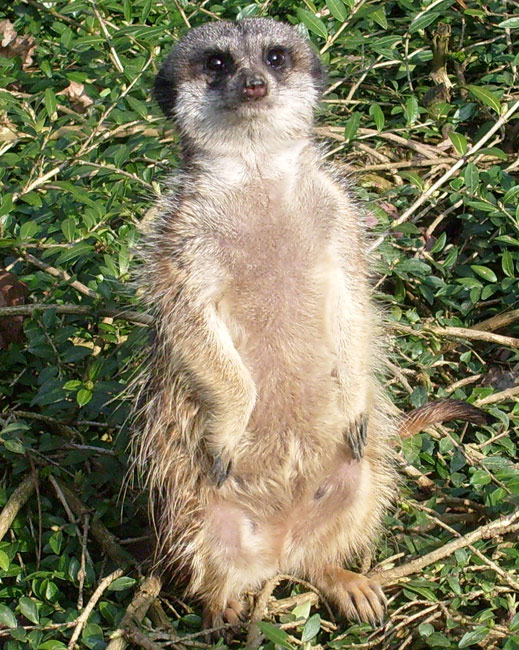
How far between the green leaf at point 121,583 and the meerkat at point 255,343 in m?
0.15

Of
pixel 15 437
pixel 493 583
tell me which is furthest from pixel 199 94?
pixel 493 583

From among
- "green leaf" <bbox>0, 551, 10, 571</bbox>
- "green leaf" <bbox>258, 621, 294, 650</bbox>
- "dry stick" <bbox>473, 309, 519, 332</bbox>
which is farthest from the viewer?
"dry stick" <bbox>473, 309, 519, 332</bbox>

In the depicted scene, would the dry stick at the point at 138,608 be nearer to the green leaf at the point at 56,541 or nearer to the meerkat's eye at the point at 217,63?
the green leaf at the point at 56,541

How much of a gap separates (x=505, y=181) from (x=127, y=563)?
2.05 m

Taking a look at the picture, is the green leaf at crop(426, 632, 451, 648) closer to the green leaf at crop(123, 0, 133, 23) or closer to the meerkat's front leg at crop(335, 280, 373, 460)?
the meerkat's front leg at crop(335, 280, 373, 460)

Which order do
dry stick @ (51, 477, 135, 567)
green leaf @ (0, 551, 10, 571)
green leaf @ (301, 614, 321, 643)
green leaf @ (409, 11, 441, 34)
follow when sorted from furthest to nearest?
green leaf @ (409, 11, 441, 34) → dry stick @ (51, 477, 135, 567) → green leaf @ (0, 551, 10, 571) → green leaf @ (301, 614, 321, 643)

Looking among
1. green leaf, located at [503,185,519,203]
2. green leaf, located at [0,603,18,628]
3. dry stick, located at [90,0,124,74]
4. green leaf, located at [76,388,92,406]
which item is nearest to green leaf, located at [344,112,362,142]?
green leaf, located at [503,185,519,203]

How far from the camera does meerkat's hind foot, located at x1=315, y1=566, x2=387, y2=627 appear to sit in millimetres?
3047

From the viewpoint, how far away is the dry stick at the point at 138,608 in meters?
2.79

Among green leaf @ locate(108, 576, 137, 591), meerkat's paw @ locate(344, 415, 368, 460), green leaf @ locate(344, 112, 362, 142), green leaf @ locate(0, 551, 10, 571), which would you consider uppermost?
green leaf @ locate(344, 112, 362, 142)

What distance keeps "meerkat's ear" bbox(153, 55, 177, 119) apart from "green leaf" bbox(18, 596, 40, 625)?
1642 mm

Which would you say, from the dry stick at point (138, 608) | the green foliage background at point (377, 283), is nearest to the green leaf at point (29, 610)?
the green foliage background at point (377, 283)

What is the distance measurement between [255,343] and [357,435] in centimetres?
48

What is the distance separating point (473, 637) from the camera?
2723mm
